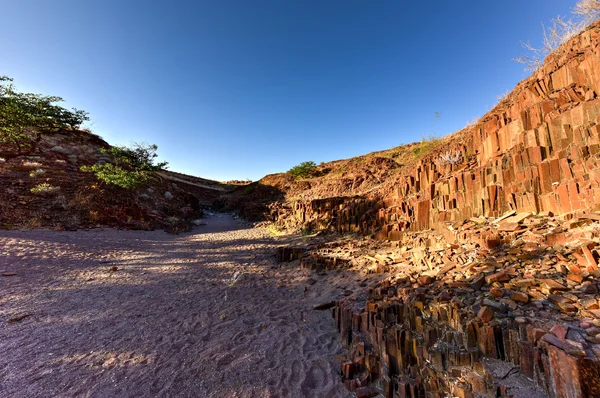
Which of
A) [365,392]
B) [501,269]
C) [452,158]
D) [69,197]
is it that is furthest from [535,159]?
[69,197]

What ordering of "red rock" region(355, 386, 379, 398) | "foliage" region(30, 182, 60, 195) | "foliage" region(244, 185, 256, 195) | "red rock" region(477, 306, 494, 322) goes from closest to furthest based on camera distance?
"red rock" region(477, 306, 494, 322) < "red rock" region(355, 386, 379, 398) < "foliage" region(30, 182, 60, 195) < "foliage" region(244, 185, 256, 195)

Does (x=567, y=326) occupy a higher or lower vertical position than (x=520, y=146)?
lower

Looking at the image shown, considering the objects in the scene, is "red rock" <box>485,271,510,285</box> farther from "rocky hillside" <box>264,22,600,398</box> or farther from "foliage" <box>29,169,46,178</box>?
"foliage" <box>29,169,46,178</box>

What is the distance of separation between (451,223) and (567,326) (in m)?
3.97

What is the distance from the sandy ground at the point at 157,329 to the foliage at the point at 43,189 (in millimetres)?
6445

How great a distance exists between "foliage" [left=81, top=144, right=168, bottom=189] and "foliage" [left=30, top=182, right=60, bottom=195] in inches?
93.7

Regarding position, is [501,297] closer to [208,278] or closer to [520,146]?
[520,146]

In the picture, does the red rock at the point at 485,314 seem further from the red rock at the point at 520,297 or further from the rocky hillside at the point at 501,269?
the red rock at the point at 520,297

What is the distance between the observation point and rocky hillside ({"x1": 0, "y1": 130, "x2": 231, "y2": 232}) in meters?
12.0

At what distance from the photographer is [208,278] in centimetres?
741

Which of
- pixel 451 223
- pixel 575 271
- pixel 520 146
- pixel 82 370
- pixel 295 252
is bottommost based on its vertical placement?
pixel 82 370

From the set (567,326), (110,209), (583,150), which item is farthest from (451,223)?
(110,209)

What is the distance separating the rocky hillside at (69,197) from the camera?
12.0 metres

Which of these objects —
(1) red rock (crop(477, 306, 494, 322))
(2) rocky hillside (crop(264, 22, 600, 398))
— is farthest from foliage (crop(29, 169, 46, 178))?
(1) red rock (crop(477, 306, 494, 322))
